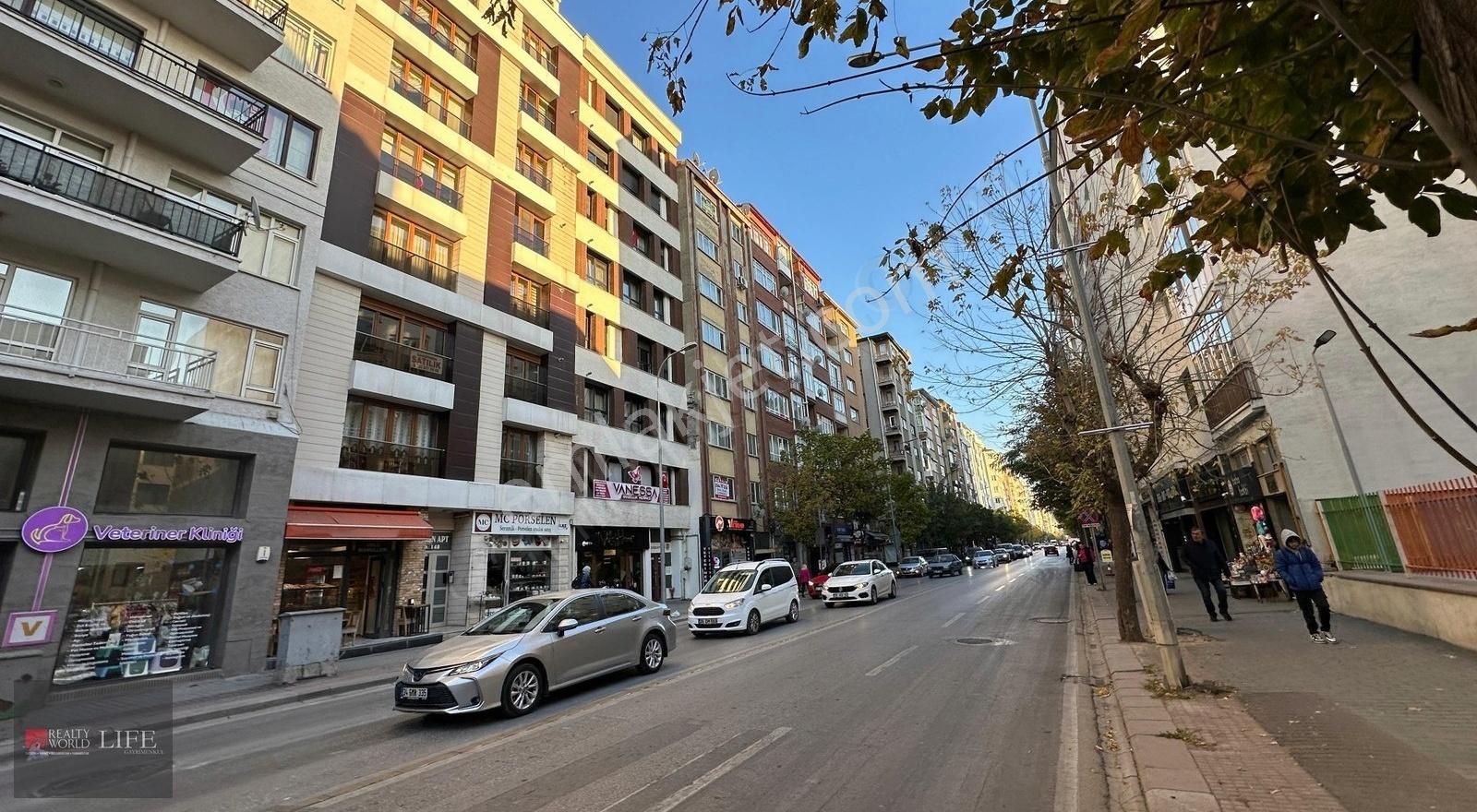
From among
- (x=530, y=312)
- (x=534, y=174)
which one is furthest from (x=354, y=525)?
(x=534, y=174)

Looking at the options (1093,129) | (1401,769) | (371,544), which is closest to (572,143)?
(371,544)

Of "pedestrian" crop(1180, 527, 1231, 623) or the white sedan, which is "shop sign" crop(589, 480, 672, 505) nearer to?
the white sedan

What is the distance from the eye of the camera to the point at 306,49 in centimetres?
1795

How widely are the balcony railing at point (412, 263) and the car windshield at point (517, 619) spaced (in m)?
14.2

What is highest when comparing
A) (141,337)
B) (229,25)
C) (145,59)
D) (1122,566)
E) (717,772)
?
(229,25)

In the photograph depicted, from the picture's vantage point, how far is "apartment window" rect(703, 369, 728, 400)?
35.7 metres

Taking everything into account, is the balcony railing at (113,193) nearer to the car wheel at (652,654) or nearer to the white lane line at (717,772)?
the car wheel at (652,654)

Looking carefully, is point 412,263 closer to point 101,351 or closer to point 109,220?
point 109,220

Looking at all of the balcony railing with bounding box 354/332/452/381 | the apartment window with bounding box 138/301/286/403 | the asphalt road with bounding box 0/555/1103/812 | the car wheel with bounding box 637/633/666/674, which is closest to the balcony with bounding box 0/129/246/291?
the apartment window with bounding box 138/301/286/403

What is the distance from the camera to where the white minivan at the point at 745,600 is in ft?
51.5

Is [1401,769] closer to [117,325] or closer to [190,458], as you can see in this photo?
[190,458]

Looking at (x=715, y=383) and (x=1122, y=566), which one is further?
(x=715, y=383)

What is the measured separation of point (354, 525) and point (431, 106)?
48.8ft

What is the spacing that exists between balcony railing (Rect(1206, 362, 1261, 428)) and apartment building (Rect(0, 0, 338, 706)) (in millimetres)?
23380
